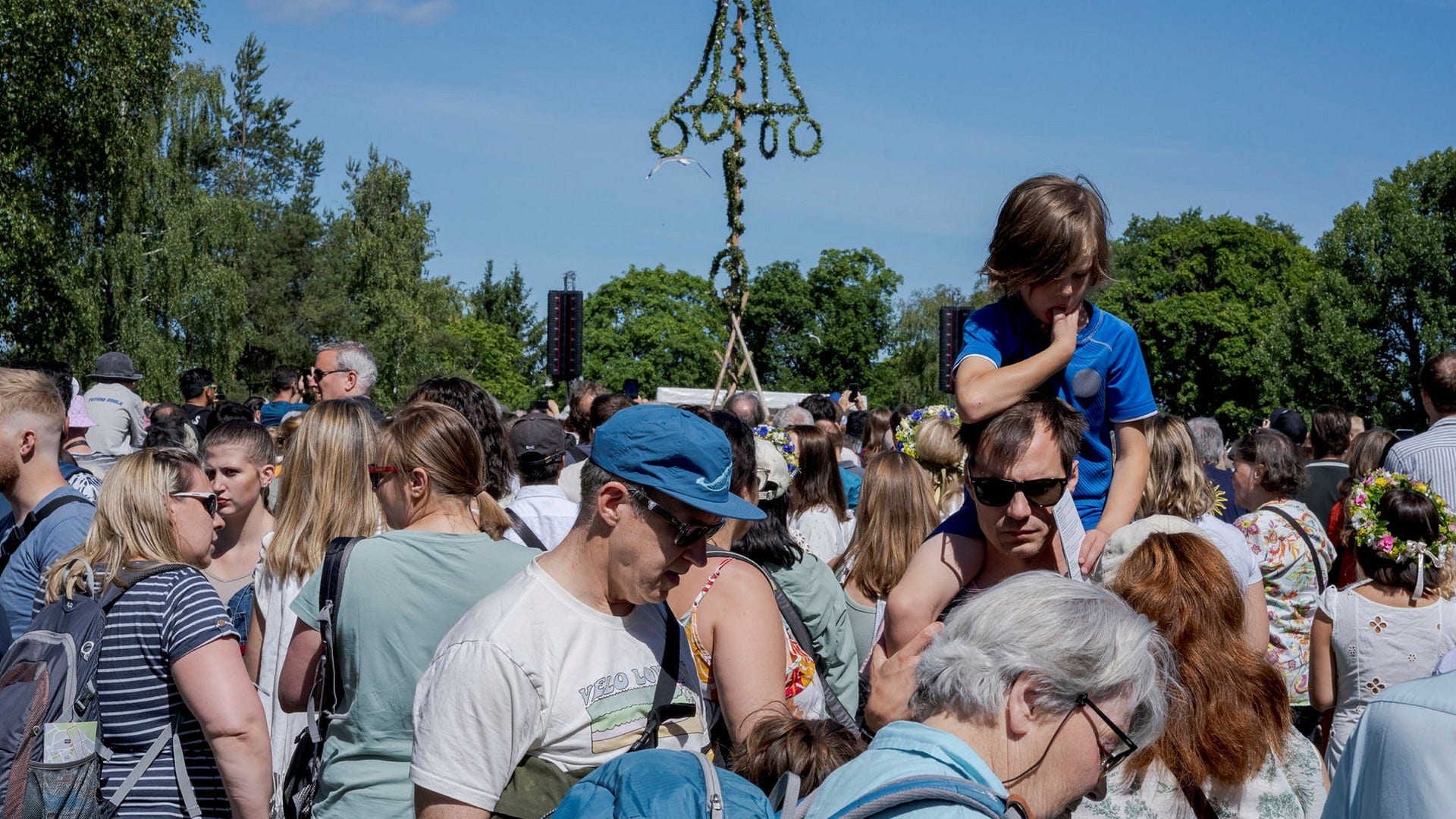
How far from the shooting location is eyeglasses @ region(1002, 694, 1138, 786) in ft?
6.87

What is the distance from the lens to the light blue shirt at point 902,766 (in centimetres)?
191

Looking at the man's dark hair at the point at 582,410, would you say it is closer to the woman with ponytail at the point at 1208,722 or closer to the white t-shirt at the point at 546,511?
the white t-shirt at the point at 546,511

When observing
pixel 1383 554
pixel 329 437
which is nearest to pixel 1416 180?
pixel 1383 554

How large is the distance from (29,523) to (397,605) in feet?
6.68

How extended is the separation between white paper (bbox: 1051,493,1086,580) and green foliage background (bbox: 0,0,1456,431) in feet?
1.91

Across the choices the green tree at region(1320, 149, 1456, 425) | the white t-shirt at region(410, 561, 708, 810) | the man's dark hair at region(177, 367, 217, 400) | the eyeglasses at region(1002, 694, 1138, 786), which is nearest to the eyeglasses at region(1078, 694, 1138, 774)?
the eyeglasses at region(1002, 694, 1138, 786)

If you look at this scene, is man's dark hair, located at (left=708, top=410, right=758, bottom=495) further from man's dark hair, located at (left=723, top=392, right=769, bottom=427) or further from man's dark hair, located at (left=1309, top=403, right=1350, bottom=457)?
man's dark hair, located at (left=1309, top=403, right=1350, bottom=457)

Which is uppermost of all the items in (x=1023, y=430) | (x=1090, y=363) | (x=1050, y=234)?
(x=1050, y=234)

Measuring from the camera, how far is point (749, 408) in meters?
9.80

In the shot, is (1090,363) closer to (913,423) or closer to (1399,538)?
(1399,538)

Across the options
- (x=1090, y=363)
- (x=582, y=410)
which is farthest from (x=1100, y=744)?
(x=582, y=410)

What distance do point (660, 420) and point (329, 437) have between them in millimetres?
2239

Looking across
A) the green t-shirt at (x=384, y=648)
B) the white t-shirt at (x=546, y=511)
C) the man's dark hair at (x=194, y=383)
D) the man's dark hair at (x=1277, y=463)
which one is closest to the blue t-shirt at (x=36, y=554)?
the green t-shirt at (x=384, y=648)

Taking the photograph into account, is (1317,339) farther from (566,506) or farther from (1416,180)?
(566,506)
